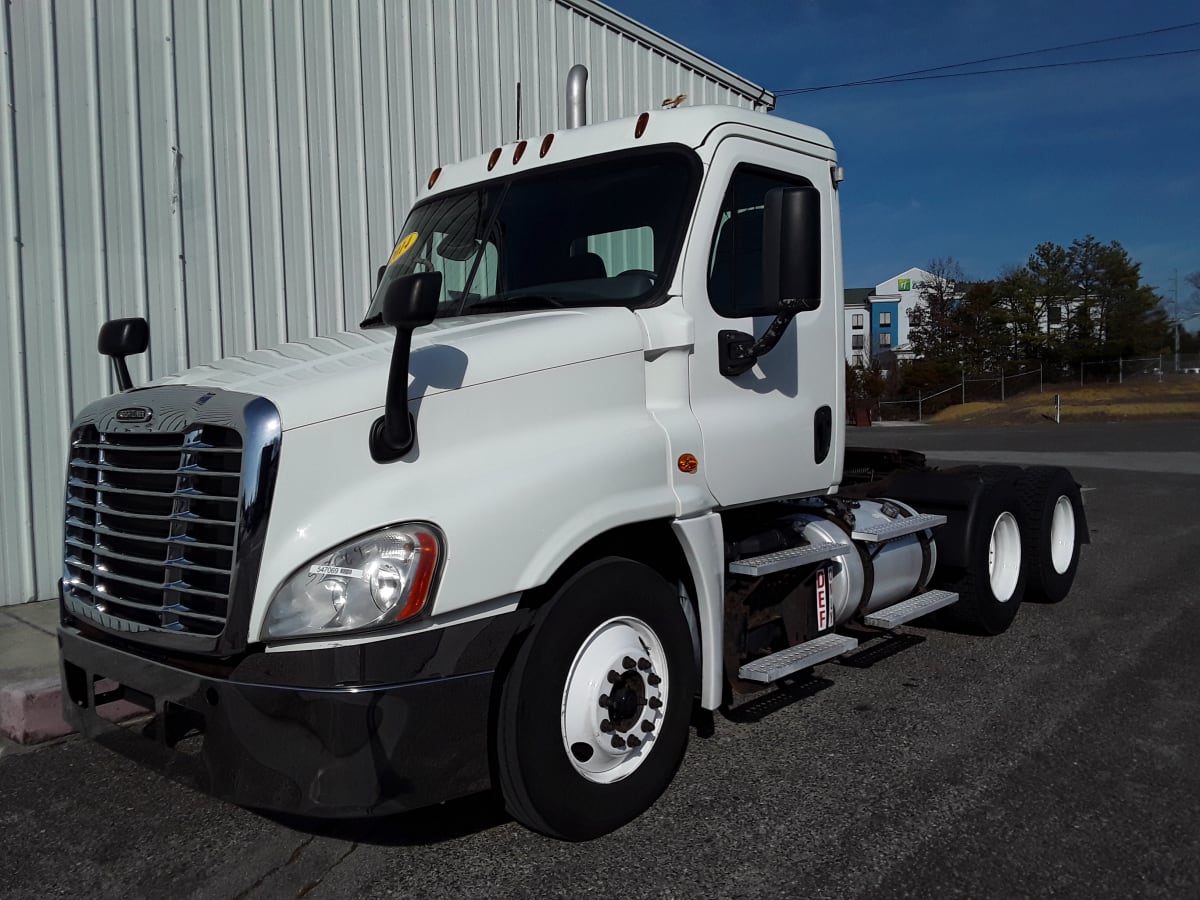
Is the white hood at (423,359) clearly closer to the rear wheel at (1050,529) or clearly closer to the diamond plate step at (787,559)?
the diamond plate step at (787,559)

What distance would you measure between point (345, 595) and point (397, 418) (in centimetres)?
53

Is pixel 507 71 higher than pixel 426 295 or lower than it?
higher

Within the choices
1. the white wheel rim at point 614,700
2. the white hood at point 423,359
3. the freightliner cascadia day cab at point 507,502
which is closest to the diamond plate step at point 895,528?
the freightliner cascadia day cab at point 507,502

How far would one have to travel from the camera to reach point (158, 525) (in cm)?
304

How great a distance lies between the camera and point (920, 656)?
18.8ft

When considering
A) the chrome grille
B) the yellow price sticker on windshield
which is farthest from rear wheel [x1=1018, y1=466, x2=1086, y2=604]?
the chrome grille

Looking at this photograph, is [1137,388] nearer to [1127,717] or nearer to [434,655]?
[1127,717]

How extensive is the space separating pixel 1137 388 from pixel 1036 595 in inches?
1631

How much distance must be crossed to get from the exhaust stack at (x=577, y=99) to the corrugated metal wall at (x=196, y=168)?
155 inches

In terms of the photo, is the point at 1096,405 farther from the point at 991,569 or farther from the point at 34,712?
the point at 34,712

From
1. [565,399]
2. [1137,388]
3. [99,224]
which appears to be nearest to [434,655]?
[565,399]

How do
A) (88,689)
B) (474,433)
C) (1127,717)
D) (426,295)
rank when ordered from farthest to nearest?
(1127,717), (88,689), (474,433), (426,295)

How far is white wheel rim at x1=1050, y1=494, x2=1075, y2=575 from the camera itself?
685 centimetres

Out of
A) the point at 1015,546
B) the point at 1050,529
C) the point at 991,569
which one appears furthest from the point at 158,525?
the point at 1050,529
